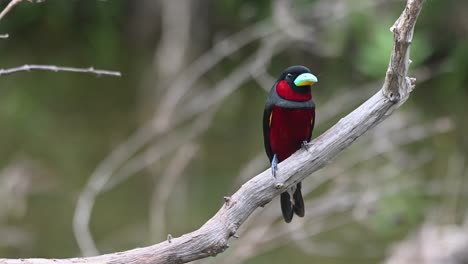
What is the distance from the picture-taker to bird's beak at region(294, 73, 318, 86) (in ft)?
9.79

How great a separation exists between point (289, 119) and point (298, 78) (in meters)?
0.23

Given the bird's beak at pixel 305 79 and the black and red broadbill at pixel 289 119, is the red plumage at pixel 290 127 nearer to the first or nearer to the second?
the black and red broadbill at pixel 289 119

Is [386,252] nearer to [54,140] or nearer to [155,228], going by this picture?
[155,228]

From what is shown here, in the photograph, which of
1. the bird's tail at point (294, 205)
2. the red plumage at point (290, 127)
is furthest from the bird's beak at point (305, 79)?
the bird's tail at point (294, 205)

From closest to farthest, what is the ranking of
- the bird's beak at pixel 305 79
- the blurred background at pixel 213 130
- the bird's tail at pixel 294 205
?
1. the bird's beak at pixel 305 79
2. the bird's tail at pixel 294 205
3. the blurred background at pixel 213 130

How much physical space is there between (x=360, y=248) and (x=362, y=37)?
12.1ft

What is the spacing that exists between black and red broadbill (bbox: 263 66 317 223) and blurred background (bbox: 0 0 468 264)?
1810mm

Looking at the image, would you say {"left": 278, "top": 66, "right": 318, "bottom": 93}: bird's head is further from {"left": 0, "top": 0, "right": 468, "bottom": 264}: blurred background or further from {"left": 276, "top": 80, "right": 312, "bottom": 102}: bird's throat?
{"left": 0, "top": 0, "right": 468, "bottom": 264}: blurred background

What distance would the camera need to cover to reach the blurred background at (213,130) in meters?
6.18

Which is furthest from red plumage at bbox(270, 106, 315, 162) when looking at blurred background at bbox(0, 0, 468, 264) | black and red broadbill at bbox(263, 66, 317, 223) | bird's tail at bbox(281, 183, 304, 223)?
blurred background at bbox(0, 0, 468, 264)

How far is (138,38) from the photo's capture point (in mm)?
13281

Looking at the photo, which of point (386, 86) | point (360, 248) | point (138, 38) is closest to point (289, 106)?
point (386, 86)

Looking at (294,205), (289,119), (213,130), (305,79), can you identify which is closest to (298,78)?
(305,79)

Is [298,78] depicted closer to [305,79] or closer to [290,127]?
[305,79]
